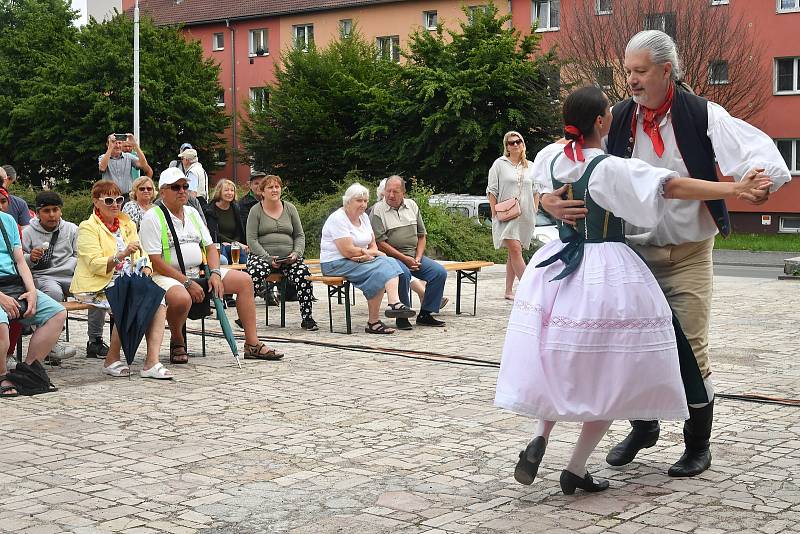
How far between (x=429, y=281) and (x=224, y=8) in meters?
51.8

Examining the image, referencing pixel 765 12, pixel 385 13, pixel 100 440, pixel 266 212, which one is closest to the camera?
pixel 100 440

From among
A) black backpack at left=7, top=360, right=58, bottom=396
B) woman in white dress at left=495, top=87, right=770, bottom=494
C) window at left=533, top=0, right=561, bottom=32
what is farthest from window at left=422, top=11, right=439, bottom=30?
woman in white dress at left=495, top=87, right=770, bottom=494

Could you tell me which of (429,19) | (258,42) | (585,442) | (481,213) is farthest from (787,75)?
(585,442)

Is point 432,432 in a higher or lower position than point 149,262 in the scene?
lower

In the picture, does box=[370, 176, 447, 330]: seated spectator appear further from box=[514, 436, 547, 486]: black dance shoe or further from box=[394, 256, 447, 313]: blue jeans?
box=[514, 436, 547, 486]: black dance shoe

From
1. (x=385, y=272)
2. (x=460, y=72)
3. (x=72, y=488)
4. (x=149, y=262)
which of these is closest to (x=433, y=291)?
(x=385, y=272)

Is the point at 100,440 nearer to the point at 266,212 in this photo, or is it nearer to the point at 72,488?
the point at 72,488

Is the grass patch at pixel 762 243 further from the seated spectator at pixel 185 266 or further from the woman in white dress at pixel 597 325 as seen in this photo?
the woman in white dress at pixel 597 325

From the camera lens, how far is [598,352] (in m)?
5.37

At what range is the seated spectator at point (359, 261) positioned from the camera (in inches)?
478

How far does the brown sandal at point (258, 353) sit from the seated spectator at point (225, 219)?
14.4 feet

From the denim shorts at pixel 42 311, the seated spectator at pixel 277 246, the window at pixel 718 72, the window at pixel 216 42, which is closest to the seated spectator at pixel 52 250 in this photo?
the denim shorts at pixel 42 311

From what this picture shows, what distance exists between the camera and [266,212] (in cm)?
1316

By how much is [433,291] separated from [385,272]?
0.85m
